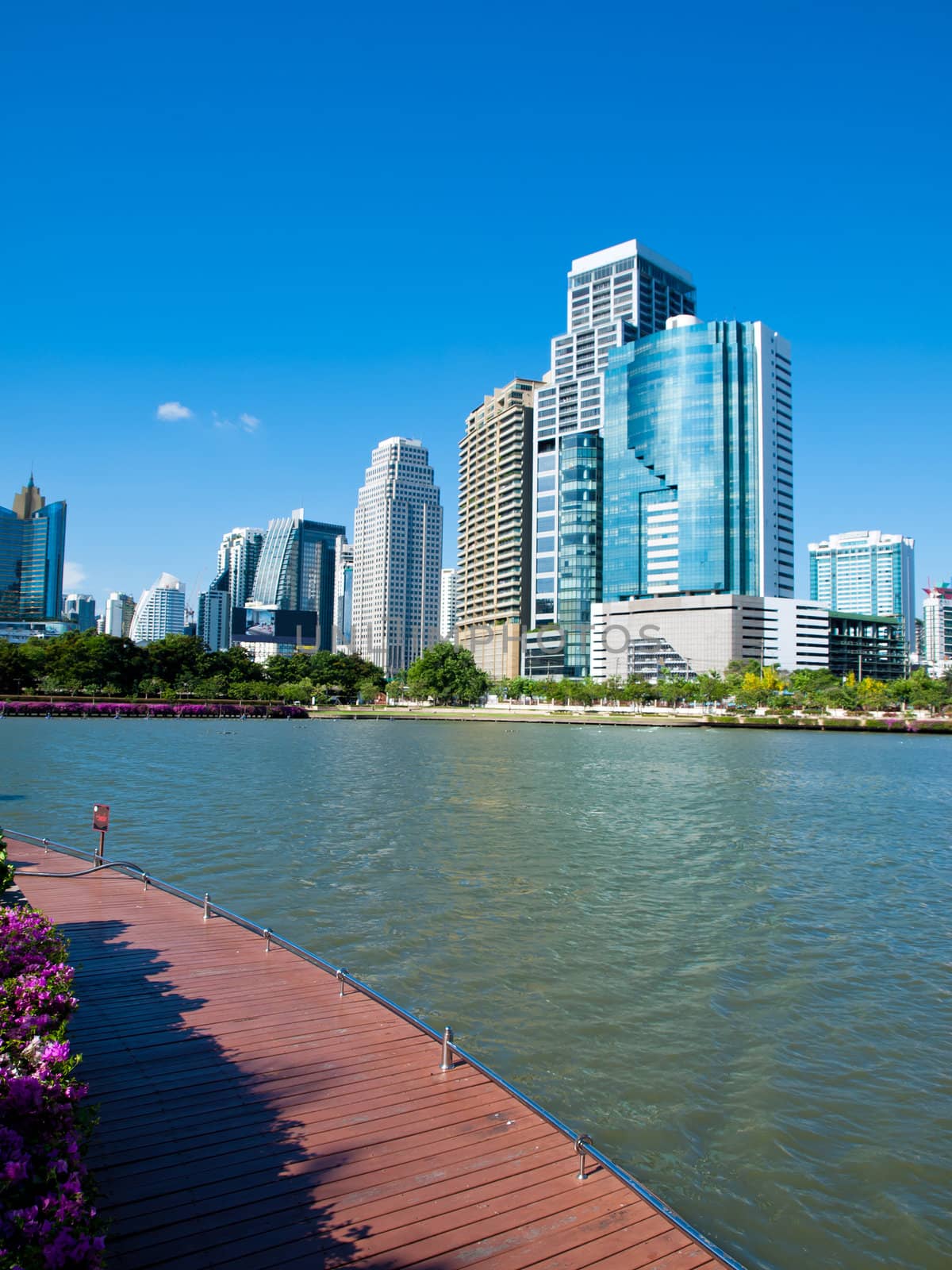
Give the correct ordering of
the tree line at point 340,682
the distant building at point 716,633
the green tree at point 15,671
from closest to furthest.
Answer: the green tree at point 15,671, the tree line at point 340,682, the distant building at point 716,633

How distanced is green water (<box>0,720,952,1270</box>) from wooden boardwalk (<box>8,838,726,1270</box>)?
231 centimetres

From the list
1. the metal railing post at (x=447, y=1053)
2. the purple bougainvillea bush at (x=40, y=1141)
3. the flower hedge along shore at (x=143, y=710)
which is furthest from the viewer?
the flower hedge along shore at (x=143, y=710)

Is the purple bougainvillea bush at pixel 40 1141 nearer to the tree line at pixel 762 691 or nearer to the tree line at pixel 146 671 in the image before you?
the tree line at pixel 146 671

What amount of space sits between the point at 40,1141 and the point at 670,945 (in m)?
15.4

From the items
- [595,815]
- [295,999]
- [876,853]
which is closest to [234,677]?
[595,815]

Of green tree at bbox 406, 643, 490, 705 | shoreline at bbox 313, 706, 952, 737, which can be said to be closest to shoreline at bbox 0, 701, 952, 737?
shoreline at bbox 313, 706, 952, 737

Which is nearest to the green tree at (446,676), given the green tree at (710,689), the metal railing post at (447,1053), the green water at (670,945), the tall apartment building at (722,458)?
the green tree at (710,689)

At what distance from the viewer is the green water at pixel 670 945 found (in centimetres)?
1054

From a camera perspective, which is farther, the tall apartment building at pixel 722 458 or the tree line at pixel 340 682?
the tall apartment building at pixel 722 458

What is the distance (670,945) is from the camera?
62.4ft

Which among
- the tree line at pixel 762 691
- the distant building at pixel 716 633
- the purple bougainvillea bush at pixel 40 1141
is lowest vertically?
the purple bougainvillea bush at pixel 40 1141

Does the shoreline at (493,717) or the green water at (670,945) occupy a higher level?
the shoreline at (493,717)

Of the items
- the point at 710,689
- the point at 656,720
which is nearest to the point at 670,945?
the point at 656,720

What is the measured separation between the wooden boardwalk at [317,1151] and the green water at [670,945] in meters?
2.31
